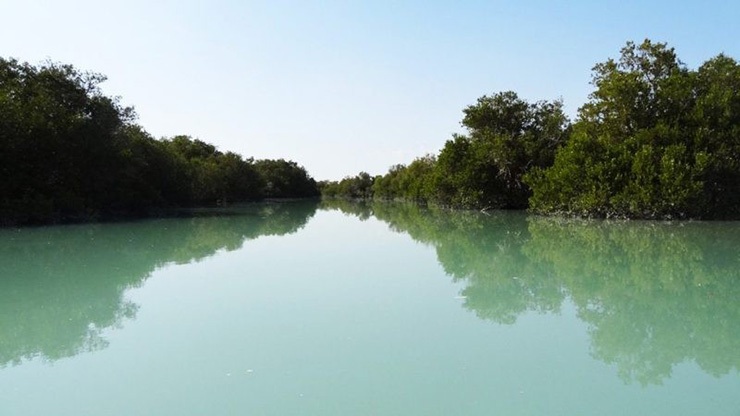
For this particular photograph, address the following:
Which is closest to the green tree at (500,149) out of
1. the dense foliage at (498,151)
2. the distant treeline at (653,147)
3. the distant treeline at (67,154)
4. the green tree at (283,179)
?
the dense foliage at (498,151)

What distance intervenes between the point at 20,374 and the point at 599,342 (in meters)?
5.88

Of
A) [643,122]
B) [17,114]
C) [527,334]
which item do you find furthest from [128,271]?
[643,122]

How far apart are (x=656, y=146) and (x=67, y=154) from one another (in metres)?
28.8

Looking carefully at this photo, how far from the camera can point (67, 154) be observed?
26.0 meters

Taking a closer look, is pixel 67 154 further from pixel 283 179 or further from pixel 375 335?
pixel 283 179

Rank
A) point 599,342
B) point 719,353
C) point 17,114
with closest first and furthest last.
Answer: point 719,353, point 599,342, point 17,114

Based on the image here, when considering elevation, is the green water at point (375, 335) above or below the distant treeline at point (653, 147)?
below

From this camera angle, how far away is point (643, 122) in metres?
26.3

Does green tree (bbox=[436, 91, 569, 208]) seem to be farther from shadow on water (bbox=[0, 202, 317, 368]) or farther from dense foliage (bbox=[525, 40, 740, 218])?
shadow on water (bbox=[0, 202, 317, 368])

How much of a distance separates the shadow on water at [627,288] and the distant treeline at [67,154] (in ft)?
63.0

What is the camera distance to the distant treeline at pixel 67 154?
2338 cm

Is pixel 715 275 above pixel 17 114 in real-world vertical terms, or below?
below

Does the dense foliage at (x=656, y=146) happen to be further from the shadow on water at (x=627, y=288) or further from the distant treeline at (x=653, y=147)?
the shadow on water at (x=627, y=288)

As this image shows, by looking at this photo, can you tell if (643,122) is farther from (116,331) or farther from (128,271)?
(116,331)
